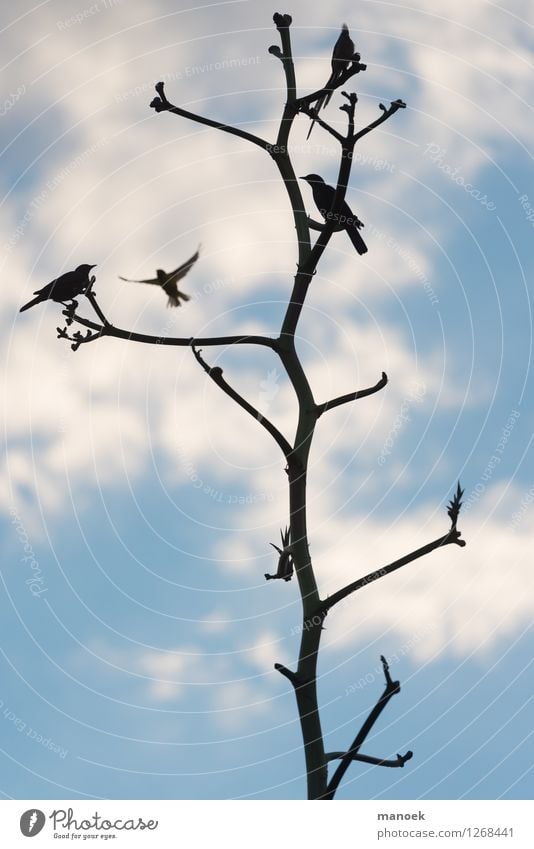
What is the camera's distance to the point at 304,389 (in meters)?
4.91

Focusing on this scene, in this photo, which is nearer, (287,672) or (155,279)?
(287,672)

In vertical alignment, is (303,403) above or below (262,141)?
below

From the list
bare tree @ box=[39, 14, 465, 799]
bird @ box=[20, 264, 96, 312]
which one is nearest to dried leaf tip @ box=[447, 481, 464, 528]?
bare tree @ box=[39, 14, 465, 799]

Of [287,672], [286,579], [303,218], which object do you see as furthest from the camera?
[303,218]

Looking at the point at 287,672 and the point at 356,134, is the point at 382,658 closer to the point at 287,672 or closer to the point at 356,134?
the point at 287,672

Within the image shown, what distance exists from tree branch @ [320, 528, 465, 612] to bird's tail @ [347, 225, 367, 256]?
263 centimetres

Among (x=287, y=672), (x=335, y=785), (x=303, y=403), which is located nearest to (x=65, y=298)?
(x=303, y=403)

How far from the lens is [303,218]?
17.0 feet

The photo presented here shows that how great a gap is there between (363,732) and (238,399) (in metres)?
1.83

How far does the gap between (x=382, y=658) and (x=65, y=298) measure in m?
2.75

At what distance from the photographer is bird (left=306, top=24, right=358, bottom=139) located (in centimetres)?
524

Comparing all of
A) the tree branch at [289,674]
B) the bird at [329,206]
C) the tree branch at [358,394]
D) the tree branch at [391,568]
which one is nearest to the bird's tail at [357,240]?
the bird at [329,206]
